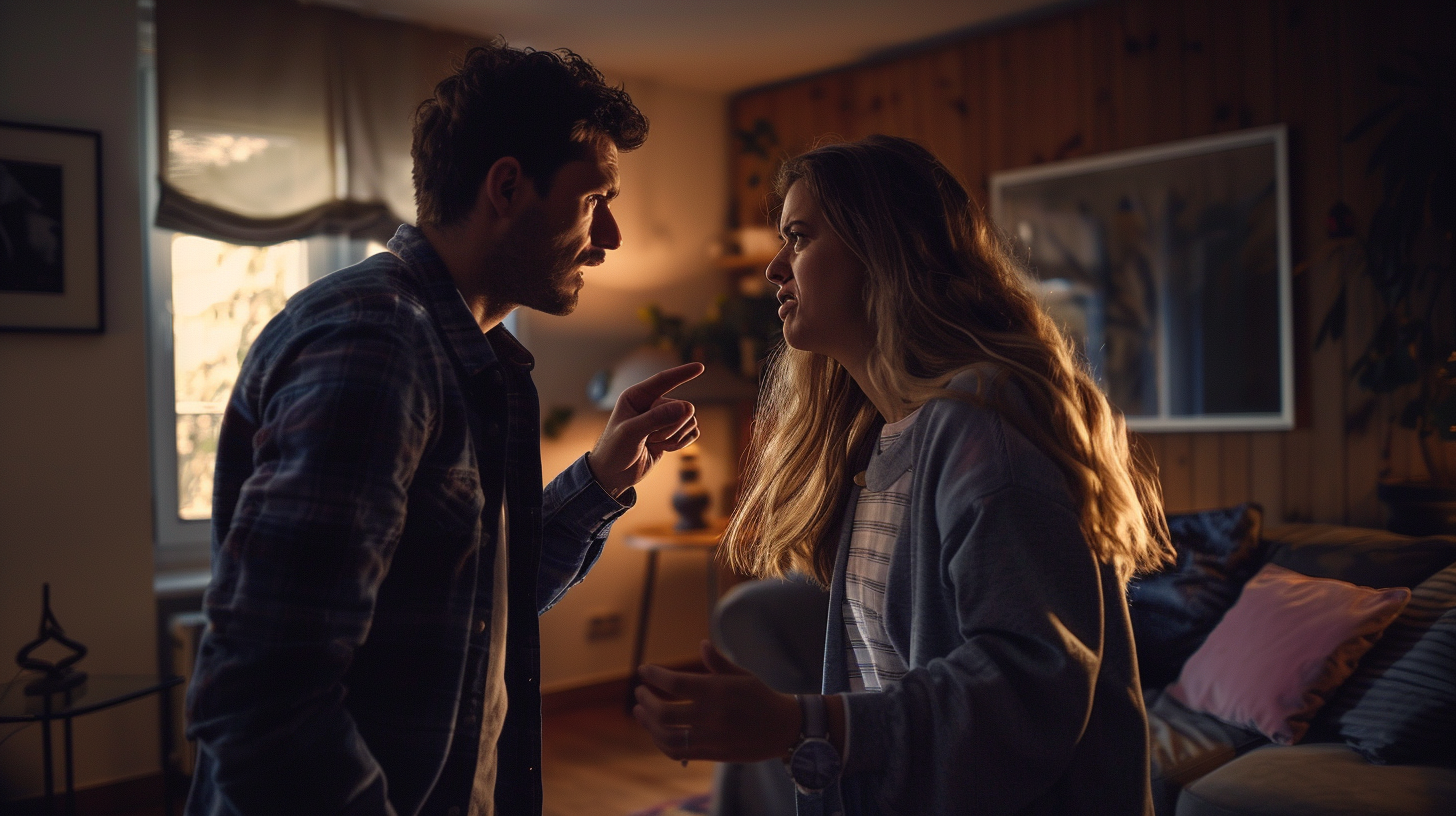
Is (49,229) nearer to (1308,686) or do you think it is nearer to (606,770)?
(606,770)

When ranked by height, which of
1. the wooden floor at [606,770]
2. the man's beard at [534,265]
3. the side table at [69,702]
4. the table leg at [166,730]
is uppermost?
the man's beard at [534,265]

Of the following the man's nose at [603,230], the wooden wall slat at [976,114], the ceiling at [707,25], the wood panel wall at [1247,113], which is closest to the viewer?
the man's nose at [603,230]

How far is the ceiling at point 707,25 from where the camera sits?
3537 mm

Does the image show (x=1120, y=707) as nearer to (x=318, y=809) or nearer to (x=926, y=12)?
(x=318, y=809)

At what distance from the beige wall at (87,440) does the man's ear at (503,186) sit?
233 cm

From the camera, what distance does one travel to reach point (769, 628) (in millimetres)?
2717

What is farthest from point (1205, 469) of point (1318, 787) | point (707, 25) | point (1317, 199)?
point (707, 25)

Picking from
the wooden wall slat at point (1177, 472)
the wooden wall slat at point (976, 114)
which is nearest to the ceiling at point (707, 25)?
the wooden wall slat at point (976, 114)

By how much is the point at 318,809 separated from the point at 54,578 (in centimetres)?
255

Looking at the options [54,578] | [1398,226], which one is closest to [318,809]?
[54,578]

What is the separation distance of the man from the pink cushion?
168 cm

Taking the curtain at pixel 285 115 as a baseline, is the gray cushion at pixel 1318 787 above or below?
below

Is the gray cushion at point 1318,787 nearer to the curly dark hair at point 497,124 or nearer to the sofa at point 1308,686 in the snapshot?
the sofa at point 1308,686

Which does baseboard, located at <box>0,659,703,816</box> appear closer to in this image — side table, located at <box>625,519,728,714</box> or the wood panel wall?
side table, located at <box>625,519,728,714</box>
